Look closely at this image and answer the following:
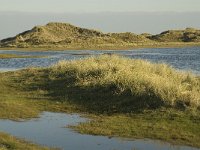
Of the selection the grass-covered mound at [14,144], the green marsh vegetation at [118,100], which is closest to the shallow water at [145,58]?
the green marsh vegetation at [118,100]

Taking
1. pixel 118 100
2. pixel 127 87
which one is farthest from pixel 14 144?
pixel 127 87

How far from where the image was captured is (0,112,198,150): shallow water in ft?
58.7

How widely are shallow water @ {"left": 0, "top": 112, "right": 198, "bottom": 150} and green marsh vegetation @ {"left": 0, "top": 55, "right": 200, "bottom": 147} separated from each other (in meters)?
0.74

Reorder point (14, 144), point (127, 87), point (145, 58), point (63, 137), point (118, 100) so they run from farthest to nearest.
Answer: point (145, 58)
point (127, 87)
point (118, 100)
point (63, 137)
point (14, 144)

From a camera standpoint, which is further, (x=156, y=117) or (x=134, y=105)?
(x=134, y=105)

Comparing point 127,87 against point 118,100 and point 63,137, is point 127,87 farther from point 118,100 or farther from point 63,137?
point 63,137

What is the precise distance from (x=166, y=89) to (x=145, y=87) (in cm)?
174

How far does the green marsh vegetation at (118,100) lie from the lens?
803 inches

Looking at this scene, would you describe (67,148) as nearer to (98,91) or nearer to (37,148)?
(37,148)

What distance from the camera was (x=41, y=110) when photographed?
25844 millimetres

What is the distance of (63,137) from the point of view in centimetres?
1970

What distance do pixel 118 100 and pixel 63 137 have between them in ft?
22.3

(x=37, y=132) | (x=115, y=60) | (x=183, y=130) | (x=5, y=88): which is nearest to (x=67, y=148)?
(x=37, y=132)

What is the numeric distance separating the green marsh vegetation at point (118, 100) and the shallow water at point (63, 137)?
0.74 metres
